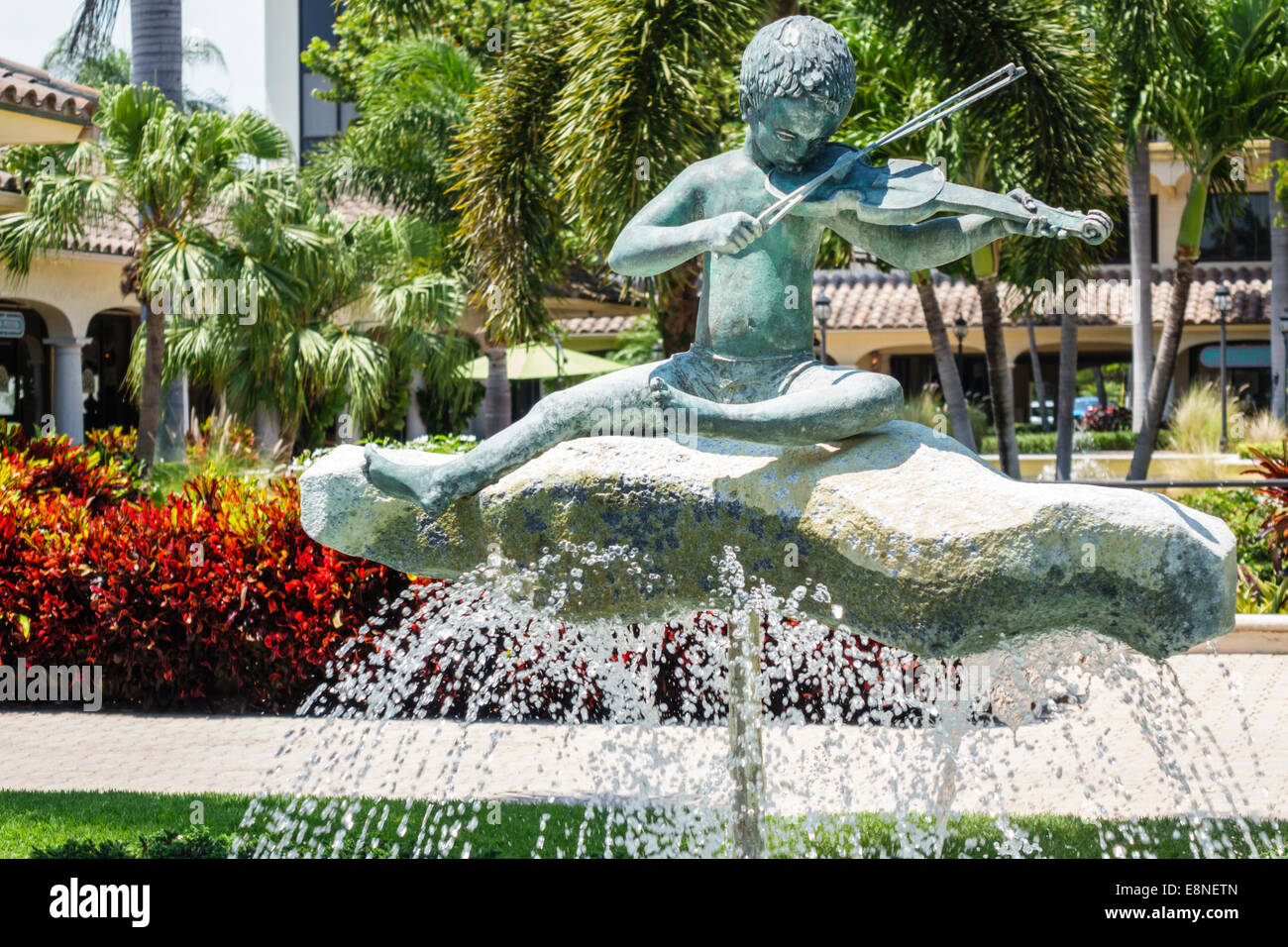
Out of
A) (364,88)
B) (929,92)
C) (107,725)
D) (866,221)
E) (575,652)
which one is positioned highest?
(364,88)

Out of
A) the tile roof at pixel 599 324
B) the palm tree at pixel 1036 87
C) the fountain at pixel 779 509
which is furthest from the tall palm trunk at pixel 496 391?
the fountain at pixel 779 509

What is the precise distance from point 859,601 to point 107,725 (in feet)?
17.2

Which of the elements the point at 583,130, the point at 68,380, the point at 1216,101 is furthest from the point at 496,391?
the point at 583,130

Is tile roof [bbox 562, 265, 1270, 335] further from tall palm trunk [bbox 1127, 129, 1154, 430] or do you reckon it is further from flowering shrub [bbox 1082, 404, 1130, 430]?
flowering shrub [bbox 1082, 404, 1130, 430]

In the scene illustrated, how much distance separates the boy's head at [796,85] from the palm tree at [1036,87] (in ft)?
18.2

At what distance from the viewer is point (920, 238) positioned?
13.0ft

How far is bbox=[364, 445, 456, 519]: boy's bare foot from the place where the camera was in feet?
12.9

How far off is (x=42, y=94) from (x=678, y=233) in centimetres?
662

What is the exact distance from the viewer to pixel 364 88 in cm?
1978

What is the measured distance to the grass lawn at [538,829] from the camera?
501cm

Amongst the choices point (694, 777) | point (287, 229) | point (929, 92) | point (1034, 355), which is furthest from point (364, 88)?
point (694, 777)

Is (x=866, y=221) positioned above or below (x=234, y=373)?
above

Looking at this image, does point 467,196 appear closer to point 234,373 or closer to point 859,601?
point 234,373

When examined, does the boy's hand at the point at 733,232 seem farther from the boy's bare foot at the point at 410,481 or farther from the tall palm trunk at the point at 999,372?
the tall palm trunk at the point at 999,372
